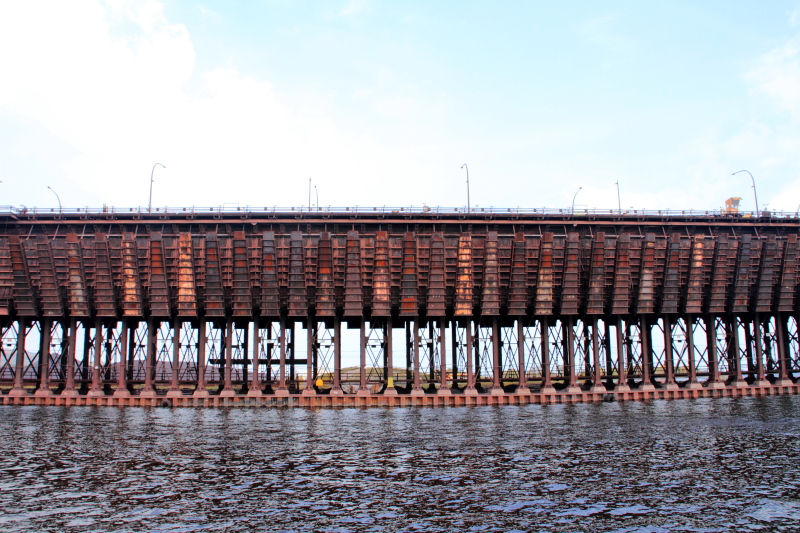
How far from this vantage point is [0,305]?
88875 mm

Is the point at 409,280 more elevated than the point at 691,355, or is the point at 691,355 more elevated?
the point at 409,280

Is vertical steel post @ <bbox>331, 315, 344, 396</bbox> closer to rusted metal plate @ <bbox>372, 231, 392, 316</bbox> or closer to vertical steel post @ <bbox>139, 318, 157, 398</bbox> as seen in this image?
rusted metal plate @ <bbox>372, 231, 392, 316</bbox>

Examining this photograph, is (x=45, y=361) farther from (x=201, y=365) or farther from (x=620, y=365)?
(x=620, y=365)

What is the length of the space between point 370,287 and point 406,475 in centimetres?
5197

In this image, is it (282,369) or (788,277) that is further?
(788,277)

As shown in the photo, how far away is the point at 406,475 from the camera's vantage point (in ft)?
123

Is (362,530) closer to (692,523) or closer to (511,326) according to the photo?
(692,523)

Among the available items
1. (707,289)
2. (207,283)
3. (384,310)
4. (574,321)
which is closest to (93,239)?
(207,283)

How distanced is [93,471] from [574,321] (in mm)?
71436

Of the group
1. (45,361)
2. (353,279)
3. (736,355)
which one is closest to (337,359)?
(353,279)

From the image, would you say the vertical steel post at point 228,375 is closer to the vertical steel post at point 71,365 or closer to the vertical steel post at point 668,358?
the vertical steel post at point 71,365

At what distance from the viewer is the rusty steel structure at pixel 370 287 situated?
8588cm

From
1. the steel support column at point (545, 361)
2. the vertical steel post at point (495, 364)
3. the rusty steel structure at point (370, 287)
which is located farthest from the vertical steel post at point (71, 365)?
the steel support column at point (545, 361)

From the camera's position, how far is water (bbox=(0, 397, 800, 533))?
92.5 feet
